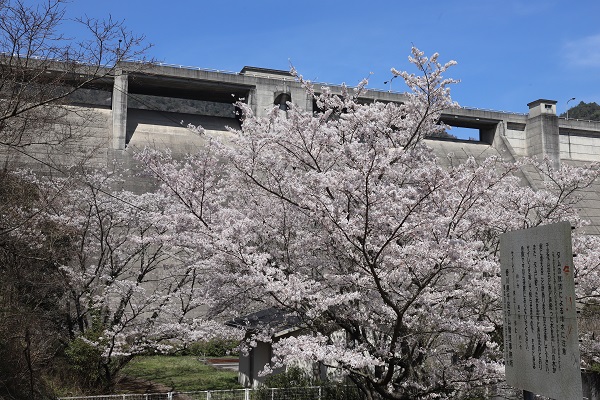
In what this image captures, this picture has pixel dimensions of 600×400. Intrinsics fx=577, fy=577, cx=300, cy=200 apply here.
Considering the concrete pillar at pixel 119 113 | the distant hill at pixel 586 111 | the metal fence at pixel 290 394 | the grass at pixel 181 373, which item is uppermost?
the distant hill at pixel 586 111

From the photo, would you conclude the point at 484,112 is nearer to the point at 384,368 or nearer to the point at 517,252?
the point at 384,368

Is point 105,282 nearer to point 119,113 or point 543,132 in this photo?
point 119,113

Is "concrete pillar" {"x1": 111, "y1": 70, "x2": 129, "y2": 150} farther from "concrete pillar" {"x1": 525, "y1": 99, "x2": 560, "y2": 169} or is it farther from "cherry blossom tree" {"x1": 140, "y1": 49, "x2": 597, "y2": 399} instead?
"concrete pillar" {"x1": 525, "y1": 99, "x2": 560, "y2": 169}

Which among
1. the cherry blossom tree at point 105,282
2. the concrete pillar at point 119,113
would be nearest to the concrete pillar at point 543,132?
the concrete pillar at point 119,113

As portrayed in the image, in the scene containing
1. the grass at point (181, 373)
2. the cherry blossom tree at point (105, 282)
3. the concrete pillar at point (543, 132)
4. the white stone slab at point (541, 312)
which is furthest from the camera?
the concrete pillar at point (543, 132)

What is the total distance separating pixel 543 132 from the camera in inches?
1556

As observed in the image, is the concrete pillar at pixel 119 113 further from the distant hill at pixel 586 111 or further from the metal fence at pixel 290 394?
the distant hill at pixel 586 111

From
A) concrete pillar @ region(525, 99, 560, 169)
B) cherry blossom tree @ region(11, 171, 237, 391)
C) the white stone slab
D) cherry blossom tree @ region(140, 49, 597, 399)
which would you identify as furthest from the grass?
concrete pillar @ region(525, 99, 560, 169)

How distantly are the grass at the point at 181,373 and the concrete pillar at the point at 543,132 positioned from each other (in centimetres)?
2860

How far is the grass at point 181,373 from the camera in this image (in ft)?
53.8

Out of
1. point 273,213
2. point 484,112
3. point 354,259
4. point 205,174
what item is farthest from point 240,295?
point 484,112

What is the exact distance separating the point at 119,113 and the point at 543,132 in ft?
91.0

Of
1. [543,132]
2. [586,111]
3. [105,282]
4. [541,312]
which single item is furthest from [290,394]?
[586,111]

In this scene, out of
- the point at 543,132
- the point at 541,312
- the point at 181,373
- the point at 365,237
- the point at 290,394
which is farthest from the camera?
the point at 543,132
